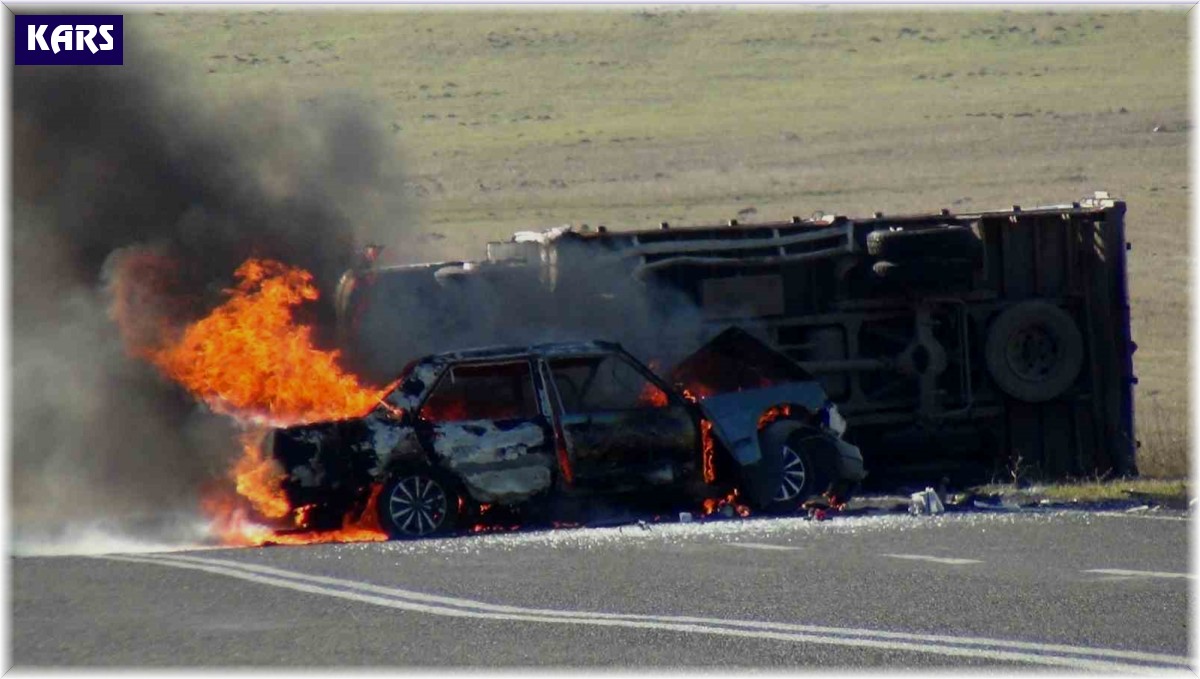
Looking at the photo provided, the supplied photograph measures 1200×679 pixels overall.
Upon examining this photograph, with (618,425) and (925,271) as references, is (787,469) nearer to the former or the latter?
(618,425)

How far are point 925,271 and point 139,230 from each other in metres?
6.82

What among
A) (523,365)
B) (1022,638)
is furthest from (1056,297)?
(1022,638)

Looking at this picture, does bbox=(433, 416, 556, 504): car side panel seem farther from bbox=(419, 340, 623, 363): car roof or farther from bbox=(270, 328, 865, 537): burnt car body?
bbox=(419, 340, 623, 363): car roof

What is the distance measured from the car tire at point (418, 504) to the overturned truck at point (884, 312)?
2.06m

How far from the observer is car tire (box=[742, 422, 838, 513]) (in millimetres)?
14359

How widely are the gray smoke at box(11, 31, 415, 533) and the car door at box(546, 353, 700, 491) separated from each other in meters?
2.53

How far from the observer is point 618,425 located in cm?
1390

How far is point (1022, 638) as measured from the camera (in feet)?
29.1

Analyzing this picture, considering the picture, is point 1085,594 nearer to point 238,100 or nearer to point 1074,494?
point 1074,494

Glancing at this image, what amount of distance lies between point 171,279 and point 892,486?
622 cm

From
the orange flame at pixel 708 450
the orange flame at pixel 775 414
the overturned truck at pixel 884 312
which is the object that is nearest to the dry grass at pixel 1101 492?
the overturned truck at pixel 884 312

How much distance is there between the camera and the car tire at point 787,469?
47.1 ft

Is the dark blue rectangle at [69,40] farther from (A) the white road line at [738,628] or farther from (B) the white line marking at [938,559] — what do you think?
(B) the white line marking at [938,559]

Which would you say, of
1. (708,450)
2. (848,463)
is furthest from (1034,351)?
(708,450)
